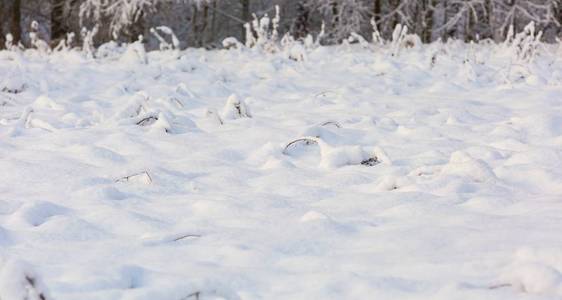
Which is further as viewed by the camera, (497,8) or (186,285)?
(497,8)

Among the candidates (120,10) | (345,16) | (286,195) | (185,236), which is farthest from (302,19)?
(185,236)

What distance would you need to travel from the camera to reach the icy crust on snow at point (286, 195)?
66.6 inches

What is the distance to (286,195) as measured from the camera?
2.66 m

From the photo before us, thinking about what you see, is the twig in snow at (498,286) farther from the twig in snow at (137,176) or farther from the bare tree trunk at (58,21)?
the bare tree trunk at (58,21)

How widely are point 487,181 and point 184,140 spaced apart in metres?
1.71

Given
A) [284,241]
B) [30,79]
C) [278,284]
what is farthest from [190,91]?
[278,284]

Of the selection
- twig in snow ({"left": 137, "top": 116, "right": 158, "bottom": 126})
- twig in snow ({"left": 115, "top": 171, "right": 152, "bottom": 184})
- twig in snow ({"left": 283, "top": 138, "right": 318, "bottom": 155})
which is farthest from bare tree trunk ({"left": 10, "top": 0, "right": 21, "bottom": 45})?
twig in snow ({"left": 115, "top": 171, "right": 152, "bottom": 184})

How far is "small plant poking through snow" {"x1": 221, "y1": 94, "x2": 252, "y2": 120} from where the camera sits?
430 cm

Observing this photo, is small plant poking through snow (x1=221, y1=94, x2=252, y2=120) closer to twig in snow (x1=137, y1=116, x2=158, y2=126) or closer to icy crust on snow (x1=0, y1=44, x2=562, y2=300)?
icy crust on snow (x1=0, y1=44, x2=562, y2=300)

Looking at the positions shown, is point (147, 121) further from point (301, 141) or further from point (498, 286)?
point (498, 286)

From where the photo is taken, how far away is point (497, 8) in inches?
664

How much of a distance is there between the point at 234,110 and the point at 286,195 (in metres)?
1.78

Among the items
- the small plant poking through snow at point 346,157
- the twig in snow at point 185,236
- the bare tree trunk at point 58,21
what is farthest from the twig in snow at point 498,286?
the bare tree trunk at point 58,21

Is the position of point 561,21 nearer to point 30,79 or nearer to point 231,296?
point 30,79
